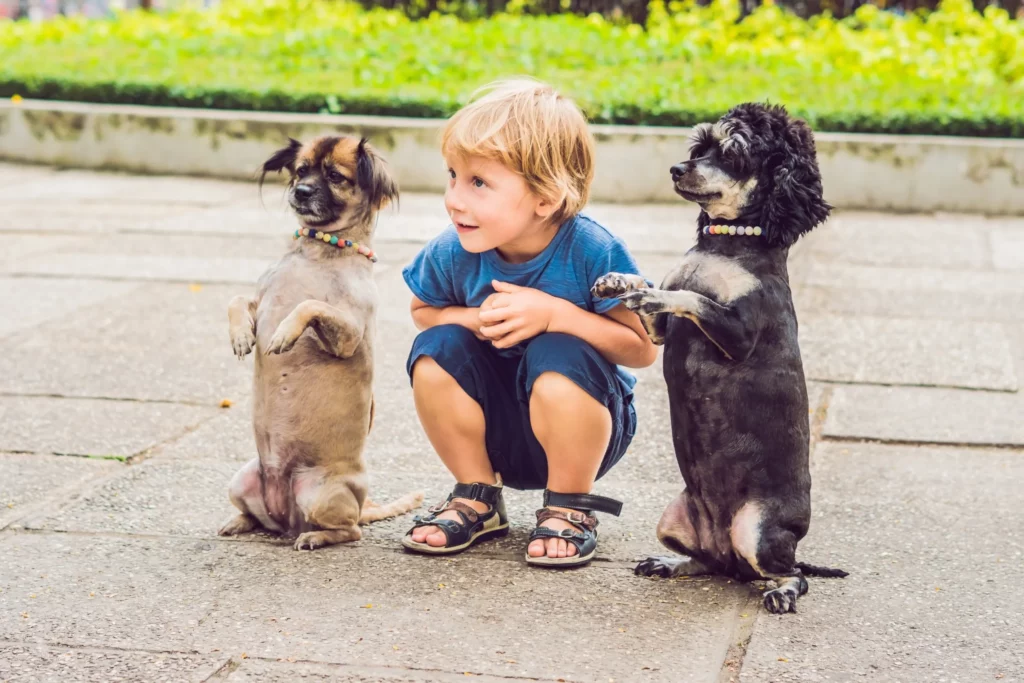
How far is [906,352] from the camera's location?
5297 millimetres

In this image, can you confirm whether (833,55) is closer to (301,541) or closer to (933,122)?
(933,122)

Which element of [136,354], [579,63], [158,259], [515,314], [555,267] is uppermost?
[579,63]

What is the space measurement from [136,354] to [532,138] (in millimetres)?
2644

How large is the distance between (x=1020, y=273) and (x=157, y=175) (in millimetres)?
6235

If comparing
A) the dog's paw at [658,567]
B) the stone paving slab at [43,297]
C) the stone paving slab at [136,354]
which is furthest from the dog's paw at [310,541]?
the stone paving slab at [43,297]

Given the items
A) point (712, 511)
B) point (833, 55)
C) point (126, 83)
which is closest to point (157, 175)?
point (126, 83)

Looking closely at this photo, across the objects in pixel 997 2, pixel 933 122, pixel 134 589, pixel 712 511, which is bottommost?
pixel 134 589

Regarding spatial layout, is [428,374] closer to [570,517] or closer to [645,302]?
[570,517]

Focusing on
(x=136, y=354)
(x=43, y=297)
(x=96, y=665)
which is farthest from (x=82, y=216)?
(x=96, y=665)

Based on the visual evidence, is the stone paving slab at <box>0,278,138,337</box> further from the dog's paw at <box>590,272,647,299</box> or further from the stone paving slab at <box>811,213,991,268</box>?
the stone paving slab at <box>811,213,991,268</box>

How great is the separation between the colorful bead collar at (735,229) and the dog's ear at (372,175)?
0.87m

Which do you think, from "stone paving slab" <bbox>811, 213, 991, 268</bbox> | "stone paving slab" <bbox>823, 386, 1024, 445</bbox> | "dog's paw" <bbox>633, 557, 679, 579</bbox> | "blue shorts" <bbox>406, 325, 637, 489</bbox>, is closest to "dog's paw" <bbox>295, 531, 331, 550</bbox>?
"blue shorts" <bbox>406, 325, 637, 489</bbox>

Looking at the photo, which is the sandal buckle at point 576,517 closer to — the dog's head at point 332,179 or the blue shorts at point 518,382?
the blue shorts at point 518,382

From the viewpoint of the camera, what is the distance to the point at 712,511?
299 cm
